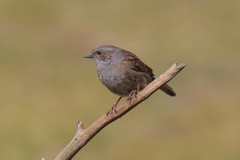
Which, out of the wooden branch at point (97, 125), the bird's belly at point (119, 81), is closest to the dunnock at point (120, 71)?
the bird's belly at point (119, 81)

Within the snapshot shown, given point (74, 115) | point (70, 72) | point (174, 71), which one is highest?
point (70, 72)

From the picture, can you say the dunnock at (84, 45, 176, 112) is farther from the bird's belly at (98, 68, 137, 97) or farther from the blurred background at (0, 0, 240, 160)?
the blurred background at (0, 0, 240, 160)

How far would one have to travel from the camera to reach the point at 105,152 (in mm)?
18938

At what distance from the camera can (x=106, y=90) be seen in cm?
2223

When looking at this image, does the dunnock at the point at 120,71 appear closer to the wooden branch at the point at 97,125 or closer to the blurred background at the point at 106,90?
the wooden branch at the point at 97,125

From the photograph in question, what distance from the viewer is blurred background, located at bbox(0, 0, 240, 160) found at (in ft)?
62.8

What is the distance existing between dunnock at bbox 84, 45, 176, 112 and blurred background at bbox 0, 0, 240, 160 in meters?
6.96

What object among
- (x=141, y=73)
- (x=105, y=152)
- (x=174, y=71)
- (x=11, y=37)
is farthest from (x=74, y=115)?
(x=174, y=71)

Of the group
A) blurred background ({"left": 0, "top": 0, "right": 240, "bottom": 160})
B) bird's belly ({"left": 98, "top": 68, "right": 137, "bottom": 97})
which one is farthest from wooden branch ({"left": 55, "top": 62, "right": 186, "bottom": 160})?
blurred background ({"left": 0, "top": 0, "right": 240, "bottom": 160})

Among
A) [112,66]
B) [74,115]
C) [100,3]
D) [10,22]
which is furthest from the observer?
[100,3]

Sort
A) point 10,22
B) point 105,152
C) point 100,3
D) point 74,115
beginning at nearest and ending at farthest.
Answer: point 105,152 < point 74,115 < point 10,22 < point 100,3

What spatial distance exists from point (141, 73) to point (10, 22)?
56.7ft

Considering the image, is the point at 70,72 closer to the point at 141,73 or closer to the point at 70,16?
the point at 70,16

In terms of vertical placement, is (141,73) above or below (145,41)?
below
